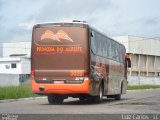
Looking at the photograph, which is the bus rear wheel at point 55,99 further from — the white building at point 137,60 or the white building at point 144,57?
the white building at point 144,57

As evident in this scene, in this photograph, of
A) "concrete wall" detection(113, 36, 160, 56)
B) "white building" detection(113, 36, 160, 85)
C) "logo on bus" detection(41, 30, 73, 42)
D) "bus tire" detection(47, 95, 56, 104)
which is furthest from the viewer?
"concrete wall" detection(113, 36, 160, 56)

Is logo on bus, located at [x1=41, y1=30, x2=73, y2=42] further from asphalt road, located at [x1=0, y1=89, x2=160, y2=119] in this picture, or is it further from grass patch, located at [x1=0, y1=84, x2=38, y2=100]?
grass patch, located at [x1=0, y1=84, x2=38, y2=100]

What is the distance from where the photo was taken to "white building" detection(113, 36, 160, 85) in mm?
92375

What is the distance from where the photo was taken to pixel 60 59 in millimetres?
22453

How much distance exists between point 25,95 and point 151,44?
70.7 metres

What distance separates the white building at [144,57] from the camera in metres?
92.4

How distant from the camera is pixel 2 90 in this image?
104 feet

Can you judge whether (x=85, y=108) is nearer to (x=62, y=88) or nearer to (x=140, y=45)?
(x=62, y=88)

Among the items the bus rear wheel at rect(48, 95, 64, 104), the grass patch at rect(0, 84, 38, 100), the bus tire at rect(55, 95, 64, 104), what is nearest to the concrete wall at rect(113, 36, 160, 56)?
the grass patch at rect(0, 84, 38, 100)

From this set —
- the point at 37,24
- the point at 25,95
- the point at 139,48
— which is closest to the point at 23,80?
the point at 25,95

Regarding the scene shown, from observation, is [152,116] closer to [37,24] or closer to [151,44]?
[37,24]

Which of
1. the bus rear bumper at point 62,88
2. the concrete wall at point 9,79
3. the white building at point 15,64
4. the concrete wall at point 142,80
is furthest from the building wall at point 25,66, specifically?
the bus rear bumper at point 62,88

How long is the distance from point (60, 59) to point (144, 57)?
7818 cm

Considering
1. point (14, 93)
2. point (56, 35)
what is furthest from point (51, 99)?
point (14, 93)
